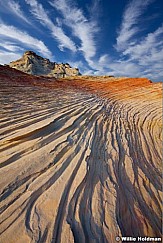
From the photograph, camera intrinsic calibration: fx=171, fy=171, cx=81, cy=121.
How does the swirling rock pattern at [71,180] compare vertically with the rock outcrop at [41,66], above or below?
below

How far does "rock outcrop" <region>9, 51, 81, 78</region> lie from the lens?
4059 cm

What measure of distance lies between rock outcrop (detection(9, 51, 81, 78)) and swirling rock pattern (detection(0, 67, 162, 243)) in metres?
38.3

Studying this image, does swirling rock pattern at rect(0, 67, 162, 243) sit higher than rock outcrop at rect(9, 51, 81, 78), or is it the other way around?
rock outcrop at rect(9, 51, 81, 78)

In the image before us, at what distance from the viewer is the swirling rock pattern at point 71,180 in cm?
158

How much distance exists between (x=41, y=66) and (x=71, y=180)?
146 feet

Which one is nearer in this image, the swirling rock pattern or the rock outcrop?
the swirling rock pattern

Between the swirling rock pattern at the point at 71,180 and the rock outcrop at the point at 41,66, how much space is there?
38.3 meters

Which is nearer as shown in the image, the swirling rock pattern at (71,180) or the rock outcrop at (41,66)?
the swirling rock pattern at (71,180)

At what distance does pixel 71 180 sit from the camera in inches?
83.0

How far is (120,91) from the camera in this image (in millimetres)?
10195

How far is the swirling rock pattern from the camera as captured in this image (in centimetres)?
158

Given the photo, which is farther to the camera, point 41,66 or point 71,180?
point 41,66

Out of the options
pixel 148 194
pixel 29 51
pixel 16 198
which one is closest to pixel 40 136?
pixel 16 198

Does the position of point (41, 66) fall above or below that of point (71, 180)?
above
